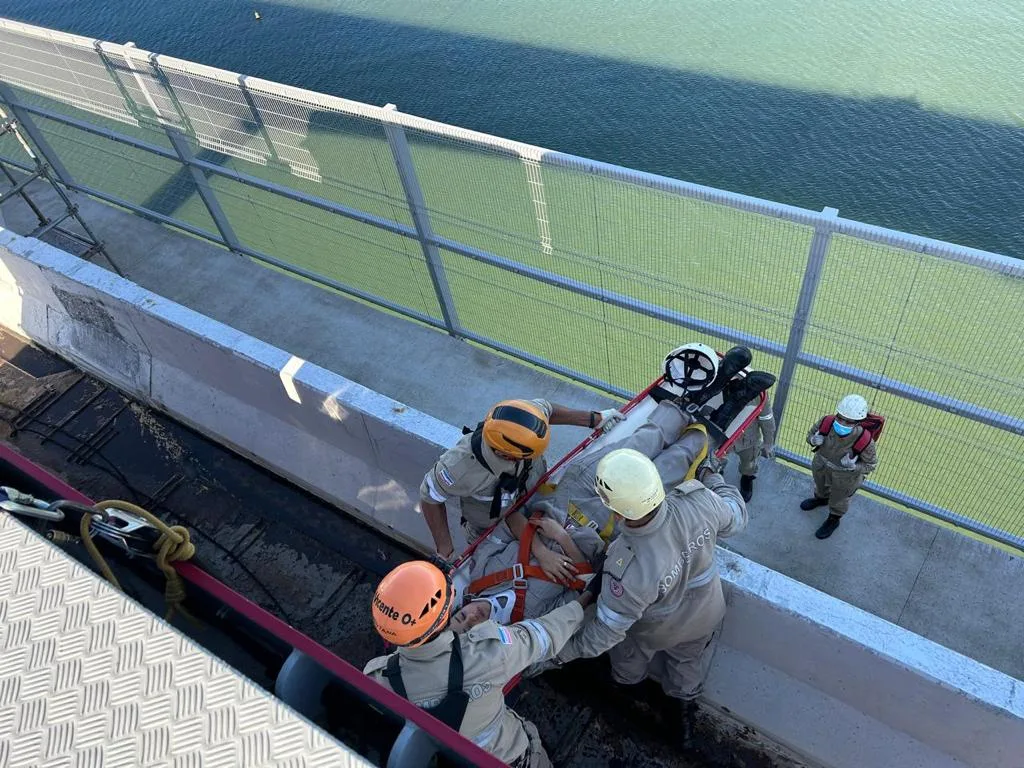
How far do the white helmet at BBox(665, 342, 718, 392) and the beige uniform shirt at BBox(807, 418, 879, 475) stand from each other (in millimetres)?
804

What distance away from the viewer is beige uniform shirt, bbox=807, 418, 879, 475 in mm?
4641

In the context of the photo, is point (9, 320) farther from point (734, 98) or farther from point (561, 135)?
point (734, 98)

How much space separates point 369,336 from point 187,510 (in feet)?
7.53

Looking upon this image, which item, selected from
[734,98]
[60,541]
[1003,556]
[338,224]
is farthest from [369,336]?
[734,98]

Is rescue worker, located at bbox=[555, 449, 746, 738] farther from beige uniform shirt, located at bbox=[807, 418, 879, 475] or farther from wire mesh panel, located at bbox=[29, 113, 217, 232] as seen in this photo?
wire mesh panel, located at bbox=[29, 113, 217, 232]

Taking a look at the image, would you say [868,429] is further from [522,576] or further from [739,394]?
[522,576]

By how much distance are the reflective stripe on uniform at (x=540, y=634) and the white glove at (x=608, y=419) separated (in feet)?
5.14

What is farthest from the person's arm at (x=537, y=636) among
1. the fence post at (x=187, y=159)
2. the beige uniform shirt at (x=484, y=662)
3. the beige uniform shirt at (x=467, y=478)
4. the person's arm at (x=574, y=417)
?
the fence post at (x=187, y=159)

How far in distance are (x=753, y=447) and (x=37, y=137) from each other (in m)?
8.10

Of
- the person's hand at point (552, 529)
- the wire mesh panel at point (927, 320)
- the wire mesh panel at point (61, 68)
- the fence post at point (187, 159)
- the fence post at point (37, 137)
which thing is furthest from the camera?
the fence post at point (37, 137)

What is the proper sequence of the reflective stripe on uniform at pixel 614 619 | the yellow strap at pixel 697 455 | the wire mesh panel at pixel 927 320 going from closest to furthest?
the reflective stripe on uniform at pixel 614 619
the wire mesh panel at pixel 927 320
the yellow strap at pixel 697 455

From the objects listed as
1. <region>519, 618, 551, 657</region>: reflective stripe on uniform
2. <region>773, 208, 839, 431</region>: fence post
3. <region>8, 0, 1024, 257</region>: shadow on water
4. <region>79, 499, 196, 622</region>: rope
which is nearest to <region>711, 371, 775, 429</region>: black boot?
<region>773, 208, 839, 431</region>: fence post

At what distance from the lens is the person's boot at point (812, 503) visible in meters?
5.38

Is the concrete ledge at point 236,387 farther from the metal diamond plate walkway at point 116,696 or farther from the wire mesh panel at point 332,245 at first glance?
the metal diamond plate walkway at point 116,696
